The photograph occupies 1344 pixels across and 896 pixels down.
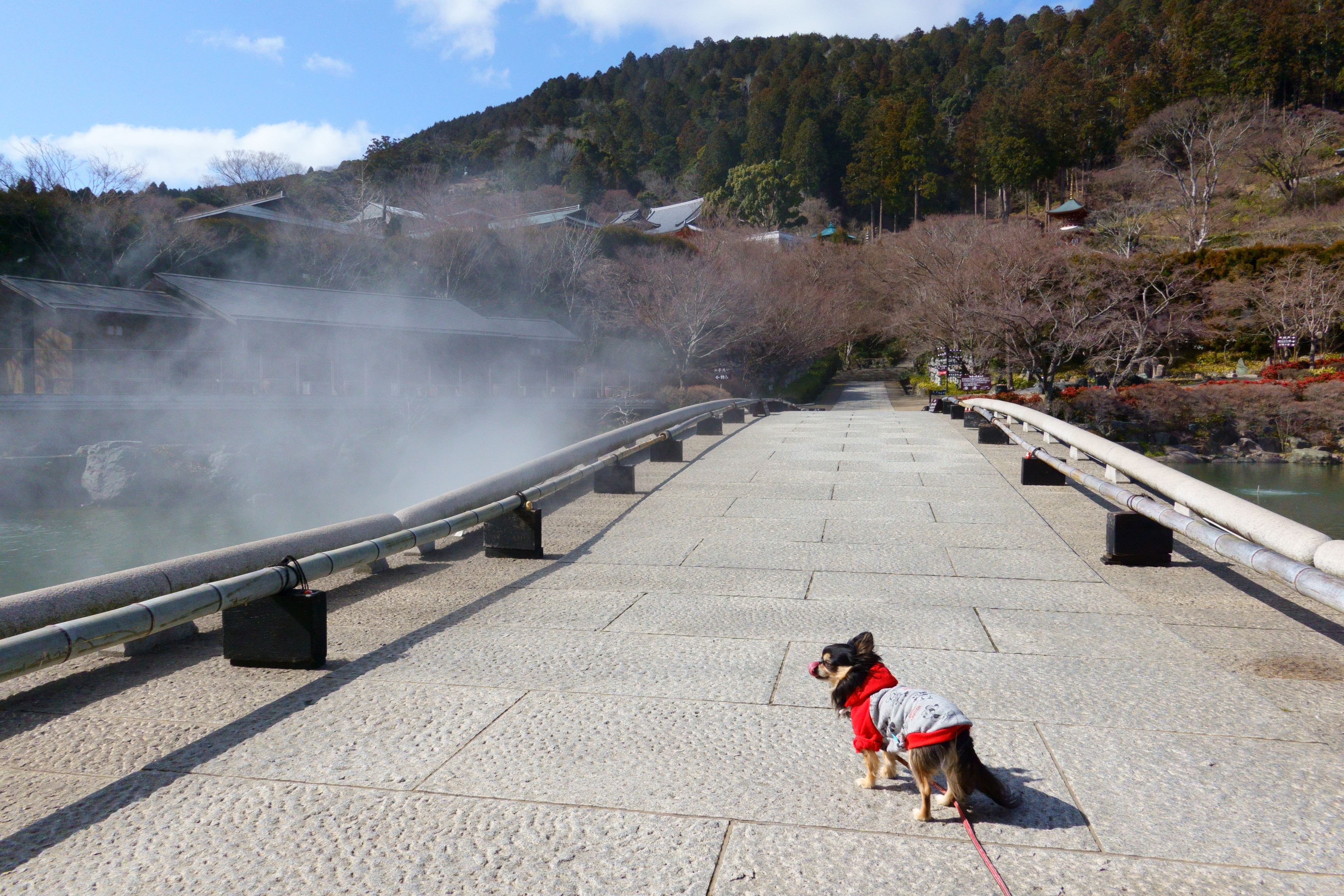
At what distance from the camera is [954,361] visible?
37.9 metres

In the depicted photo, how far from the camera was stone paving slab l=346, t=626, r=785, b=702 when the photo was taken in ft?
11.0

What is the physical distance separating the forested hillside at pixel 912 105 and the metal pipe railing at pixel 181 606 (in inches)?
2224

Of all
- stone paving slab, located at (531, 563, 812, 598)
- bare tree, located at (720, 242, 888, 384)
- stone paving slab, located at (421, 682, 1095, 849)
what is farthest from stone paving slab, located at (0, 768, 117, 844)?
bare tree, located at (720, 242, 888, 384)

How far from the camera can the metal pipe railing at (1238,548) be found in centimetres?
314

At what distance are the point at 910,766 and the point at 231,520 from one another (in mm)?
20766

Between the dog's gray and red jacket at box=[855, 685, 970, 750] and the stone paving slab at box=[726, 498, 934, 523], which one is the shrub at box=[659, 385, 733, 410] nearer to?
the stone paving slab at box=[726, 498, 934, 523]

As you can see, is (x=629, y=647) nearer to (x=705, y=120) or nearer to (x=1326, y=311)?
(x=1326, y=311)

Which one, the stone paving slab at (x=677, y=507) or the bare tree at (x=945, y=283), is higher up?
the bare tree at (x=945, y=283)

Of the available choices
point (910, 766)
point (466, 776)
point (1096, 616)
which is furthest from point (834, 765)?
point (1096, 616)

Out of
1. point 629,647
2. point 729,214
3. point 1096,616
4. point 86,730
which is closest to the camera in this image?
point 86,730

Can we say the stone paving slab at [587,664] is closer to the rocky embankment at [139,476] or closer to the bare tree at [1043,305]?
the rocky embankment at [139,476]

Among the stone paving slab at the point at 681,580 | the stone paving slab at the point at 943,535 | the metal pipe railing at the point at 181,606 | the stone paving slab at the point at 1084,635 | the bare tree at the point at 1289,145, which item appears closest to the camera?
the metal pipe railing at the point at 181,606

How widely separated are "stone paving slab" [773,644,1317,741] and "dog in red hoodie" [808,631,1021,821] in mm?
655

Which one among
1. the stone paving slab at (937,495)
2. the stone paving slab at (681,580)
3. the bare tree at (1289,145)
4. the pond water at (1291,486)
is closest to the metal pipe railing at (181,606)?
the stone paving slab at (681,580)
